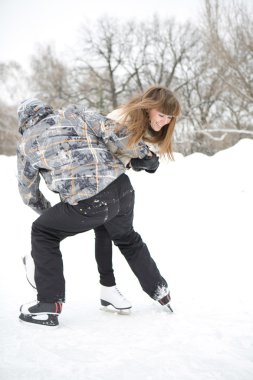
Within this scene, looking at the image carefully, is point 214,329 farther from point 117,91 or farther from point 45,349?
point 117,91

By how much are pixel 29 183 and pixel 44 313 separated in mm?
636

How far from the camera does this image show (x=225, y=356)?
1.47 meters

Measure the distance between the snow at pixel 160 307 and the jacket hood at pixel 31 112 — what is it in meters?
0.98

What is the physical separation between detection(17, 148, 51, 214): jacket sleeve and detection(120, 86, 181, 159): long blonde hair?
1.65 ft

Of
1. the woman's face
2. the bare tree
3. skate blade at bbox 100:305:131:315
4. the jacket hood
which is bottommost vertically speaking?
skate blade at bbox 100:305:131:315

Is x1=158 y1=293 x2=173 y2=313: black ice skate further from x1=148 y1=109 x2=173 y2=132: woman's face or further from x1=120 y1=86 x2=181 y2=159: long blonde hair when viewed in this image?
x1=148 y1=109 x2=173 y2=132: woman's face

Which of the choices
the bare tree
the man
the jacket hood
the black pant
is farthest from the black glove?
the bare tree

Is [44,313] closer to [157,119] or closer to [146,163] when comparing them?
[146,163]

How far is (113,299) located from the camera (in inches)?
80.0

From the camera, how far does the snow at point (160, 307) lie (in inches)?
55.6

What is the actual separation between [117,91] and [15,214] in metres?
17.5

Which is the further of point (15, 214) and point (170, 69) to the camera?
point (170, 69)

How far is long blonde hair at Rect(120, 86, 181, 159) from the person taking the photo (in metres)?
1.74

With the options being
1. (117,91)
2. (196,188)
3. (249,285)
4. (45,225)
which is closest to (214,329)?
(249,285)
